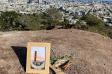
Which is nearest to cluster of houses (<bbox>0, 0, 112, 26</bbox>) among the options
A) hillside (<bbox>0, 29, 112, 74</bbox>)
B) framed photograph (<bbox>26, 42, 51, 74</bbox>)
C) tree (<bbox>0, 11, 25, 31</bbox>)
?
tree (<bbox>0, 11, 25, 31</bbox>)

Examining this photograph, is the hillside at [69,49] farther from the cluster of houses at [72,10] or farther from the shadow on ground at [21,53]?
the cluster of houses at [72,10]

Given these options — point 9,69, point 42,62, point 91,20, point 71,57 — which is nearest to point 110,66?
point 71,57

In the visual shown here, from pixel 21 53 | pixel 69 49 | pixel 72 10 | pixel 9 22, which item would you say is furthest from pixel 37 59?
pixel 72 10

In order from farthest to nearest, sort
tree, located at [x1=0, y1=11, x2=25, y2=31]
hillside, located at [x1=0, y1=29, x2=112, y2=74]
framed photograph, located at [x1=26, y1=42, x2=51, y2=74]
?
1. tree, located at [x1=0, y1=11, x2=25, y2=31]
2. hillside, located at [x1=0, y1=29, x2=112, y2=74]
3. framed photograph, located at [x1=26, y1=42, x2=51, y2=74]

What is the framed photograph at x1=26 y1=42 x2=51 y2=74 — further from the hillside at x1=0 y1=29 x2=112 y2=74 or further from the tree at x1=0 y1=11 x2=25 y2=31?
the tree at x1=0 y1=11 x2=25 y2=31

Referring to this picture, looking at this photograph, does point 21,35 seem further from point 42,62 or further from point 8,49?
point 42,62

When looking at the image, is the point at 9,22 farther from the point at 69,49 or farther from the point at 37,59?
the point at 37,59
